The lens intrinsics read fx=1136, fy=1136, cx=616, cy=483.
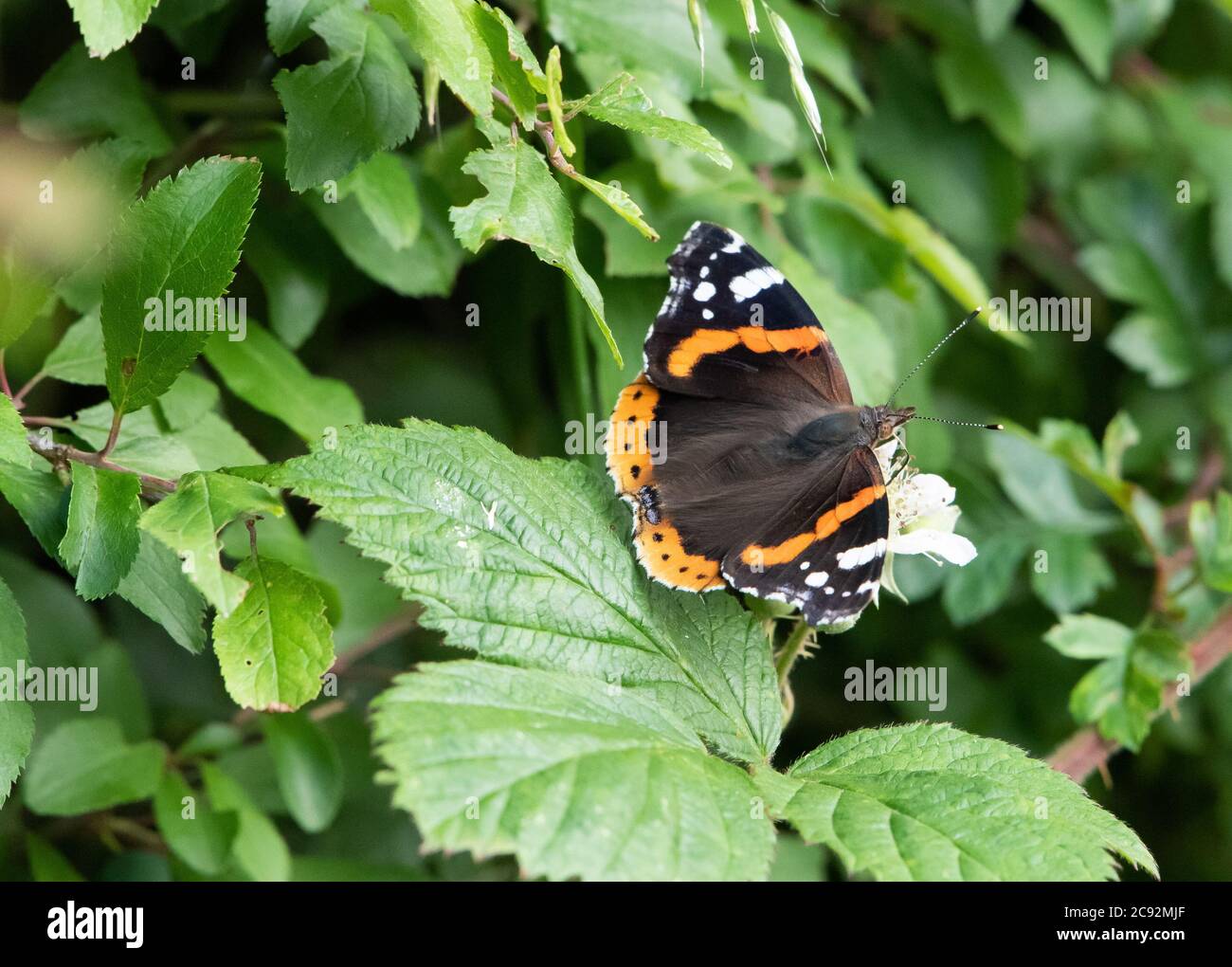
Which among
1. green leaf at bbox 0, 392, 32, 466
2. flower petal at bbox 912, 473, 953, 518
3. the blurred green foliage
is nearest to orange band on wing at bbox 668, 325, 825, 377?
the blurred green foliage

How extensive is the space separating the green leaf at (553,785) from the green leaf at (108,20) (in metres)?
0.60

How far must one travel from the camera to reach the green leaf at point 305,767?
1473mm

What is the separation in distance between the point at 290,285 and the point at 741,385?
2.01 feet

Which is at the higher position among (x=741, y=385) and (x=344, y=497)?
(x=741, y=385)

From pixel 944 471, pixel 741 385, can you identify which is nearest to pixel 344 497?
pixel 741 385

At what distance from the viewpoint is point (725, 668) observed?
3.77ft

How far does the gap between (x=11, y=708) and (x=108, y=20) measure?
1.96 ft

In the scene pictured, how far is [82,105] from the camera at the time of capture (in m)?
1.36

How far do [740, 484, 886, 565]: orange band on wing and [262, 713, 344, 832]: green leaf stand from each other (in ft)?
2.20

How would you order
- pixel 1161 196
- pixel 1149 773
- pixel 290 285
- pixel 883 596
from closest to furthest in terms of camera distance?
pixel 290 285, pixel 883 596, pixel 1161 196, pixel 1149 773

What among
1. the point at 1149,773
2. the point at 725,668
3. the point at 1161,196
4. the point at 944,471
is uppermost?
the point at 1161,196

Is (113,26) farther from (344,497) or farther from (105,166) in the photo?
(344,497)

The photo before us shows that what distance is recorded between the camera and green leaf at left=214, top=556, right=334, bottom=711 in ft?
3.07

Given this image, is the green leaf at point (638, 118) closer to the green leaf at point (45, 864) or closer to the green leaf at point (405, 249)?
the green leaf at point (405, 249)
